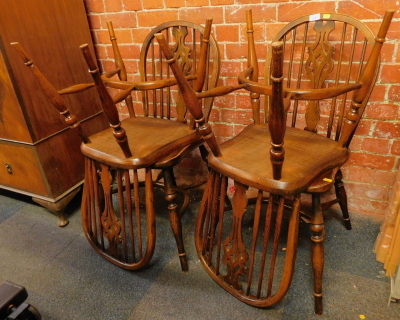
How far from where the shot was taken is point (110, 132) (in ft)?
4.96

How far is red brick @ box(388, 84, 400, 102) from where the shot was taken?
1363 mm

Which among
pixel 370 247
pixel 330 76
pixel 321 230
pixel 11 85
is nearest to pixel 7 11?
pixel 11 85

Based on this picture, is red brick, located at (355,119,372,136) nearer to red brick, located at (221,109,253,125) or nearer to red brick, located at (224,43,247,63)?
red brick, located at (221,109,253,125)

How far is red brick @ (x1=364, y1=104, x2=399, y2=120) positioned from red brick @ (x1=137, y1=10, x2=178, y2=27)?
3.29 feet

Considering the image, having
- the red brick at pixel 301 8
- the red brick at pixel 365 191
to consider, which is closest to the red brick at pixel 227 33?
the red brick at pixel 301 8

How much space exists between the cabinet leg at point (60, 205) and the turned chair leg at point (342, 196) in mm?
1358

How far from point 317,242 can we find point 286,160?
1.01 ft

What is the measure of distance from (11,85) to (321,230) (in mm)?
1417

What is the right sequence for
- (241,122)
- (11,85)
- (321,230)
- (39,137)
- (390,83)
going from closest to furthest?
(321,230), (390,83), (11,85), (39,137), (241,122)

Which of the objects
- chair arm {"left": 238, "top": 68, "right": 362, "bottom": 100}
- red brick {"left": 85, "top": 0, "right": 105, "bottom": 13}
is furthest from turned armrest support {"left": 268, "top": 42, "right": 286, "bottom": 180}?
red brick {"left": 85, "top": 0, "right": 105, "bottom": 13}

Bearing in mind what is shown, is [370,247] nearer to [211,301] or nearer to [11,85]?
[211,301]

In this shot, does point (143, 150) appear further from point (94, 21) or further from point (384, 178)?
point (384, 178)

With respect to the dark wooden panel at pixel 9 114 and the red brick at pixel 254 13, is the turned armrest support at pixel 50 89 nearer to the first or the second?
the dark wooden panel at pixel 9 114

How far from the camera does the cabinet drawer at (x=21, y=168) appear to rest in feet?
5.44
